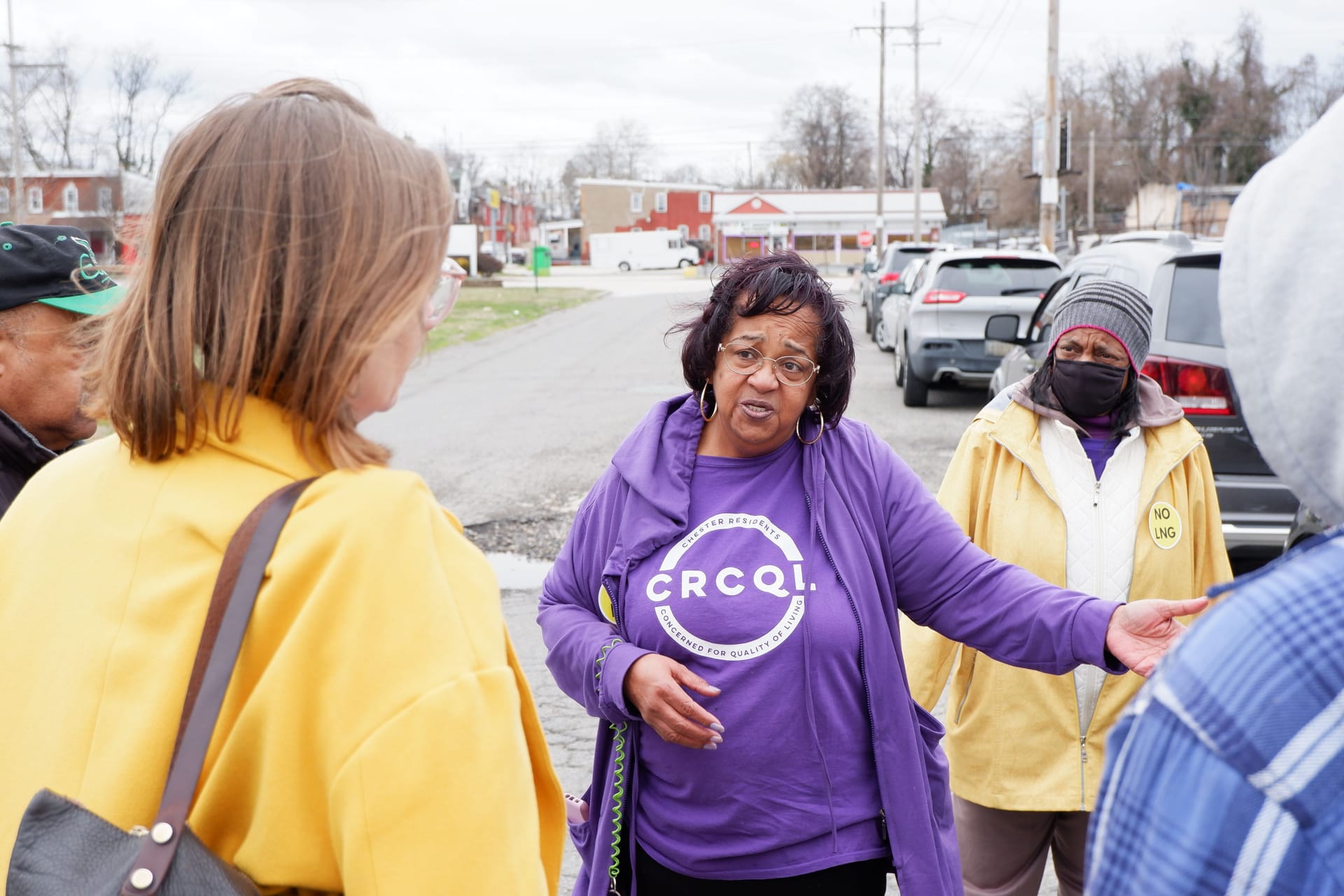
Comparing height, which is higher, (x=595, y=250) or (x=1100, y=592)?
(x=595, y=250)

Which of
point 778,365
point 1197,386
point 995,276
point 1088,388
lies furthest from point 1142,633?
point 995,276

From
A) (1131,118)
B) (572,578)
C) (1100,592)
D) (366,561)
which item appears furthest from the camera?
(1131,118)

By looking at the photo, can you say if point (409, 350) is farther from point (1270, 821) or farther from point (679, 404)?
point (679, 404)

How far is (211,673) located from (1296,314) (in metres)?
1.09

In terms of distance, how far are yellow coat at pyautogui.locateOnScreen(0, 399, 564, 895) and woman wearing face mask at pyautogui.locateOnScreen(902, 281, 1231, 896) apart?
213 centimetres

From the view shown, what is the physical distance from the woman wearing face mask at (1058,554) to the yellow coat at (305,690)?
6.99 ft

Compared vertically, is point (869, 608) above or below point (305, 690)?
below

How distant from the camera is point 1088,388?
3264 mm

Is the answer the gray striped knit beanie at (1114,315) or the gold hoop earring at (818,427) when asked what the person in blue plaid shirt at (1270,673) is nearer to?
the gold hoop earring at (818,427)

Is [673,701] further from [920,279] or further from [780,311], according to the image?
[920,279]

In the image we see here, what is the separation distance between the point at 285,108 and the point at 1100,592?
2.51 meters

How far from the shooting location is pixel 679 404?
9.59 ft

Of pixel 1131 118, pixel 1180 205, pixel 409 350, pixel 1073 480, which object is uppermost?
pixel 1131 118

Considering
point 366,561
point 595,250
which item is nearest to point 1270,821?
point 366,561
